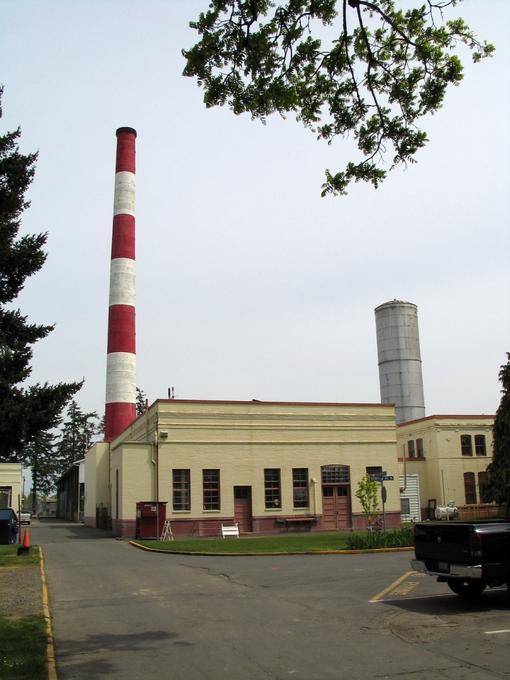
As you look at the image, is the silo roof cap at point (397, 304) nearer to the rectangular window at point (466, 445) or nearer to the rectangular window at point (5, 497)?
the rectangular window at point (466, 445)

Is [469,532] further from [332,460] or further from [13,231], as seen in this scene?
[332,460]

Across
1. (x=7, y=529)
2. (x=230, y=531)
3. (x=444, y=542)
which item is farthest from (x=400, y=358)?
(x=444, y=542)

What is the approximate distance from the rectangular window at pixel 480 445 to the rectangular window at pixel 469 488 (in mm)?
1751

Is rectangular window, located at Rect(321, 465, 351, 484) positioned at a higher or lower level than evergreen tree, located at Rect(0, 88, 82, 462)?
lower

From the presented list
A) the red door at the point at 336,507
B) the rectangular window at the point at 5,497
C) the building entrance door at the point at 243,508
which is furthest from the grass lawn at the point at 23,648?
the rectangular window at the point at 5,497

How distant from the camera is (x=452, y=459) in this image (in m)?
46.8

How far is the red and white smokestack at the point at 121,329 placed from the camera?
4509cm

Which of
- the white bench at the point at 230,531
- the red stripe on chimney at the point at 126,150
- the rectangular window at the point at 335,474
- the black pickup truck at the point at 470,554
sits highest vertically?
the red stripe on chimney at the point at 126,150

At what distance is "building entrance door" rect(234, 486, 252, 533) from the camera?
3409 cm

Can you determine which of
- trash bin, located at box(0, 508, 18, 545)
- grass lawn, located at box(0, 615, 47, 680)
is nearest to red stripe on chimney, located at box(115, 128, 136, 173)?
trash bin, located at box(0, 508, 18, 545)

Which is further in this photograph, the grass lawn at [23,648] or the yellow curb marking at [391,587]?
the yellow curb marking at [391,587]

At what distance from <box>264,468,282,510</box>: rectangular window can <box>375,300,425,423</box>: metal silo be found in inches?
1036

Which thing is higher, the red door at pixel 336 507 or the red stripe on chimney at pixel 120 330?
the red stripe on chimney at pixel 120 330

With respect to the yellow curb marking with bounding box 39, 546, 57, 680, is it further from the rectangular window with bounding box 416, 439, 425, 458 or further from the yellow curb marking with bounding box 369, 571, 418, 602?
the rectangular window with bounding box 416, 439, 425, 458
